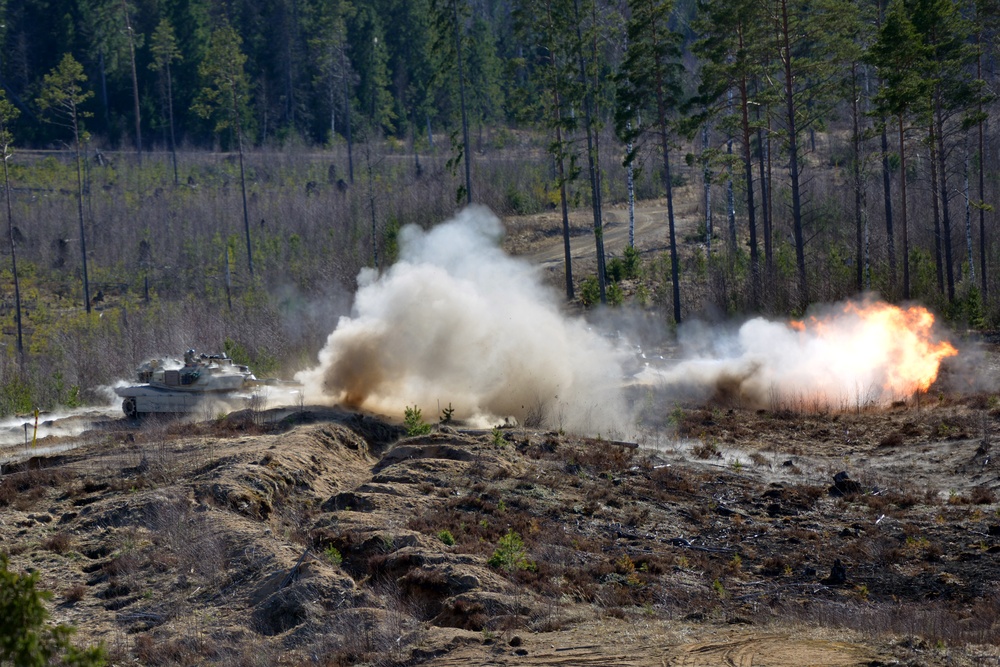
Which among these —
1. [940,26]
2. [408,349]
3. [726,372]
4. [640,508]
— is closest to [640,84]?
[940,26]

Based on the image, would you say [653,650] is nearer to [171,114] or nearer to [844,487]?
[844,487]

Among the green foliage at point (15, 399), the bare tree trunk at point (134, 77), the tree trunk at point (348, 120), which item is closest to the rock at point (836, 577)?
the green foliage at point (15, 399)

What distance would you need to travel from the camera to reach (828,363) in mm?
35469

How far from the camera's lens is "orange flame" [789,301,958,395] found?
3506cm

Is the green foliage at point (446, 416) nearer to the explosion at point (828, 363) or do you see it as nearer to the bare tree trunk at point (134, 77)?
the explosion at point (828, 363)

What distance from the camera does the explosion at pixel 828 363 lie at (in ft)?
114

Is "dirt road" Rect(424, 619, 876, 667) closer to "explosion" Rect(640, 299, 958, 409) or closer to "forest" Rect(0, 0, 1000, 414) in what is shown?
"explosion" Rect(640, 299, 958, 409)

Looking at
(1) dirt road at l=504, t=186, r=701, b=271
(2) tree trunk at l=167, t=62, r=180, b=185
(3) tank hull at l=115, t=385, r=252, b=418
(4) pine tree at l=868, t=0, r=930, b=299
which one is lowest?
(3) tank hull at l=115, t=385, r=252, b=418

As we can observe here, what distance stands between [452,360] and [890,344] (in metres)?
14.6

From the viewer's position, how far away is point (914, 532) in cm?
2084

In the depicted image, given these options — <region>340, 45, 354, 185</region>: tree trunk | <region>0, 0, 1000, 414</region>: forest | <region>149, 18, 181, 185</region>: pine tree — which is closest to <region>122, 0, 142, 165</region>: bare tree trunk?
<region>0, 0, 1000, 414</region>: forest

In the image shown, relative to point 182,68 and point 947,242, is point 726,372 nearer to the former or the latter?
point 947,242

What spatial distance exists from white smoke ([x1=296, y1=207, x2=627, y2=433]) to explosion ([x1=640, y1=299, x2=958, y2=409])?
4.44 metres

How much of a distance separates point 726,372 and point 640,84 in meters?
15.1
